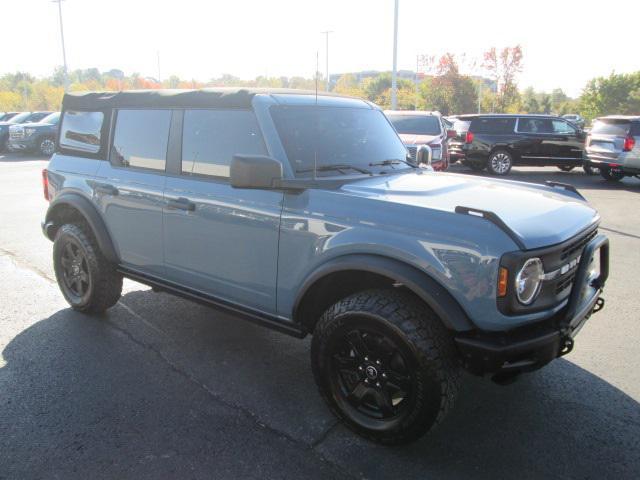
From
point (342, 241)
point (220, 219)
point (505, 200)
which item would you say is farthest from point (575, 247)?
point (220, 219)

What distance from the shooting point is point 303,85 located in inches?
213

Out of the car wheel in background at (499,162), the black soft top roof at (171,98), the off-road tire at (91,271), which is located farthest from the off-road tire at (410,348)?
the car wheel in background at (499,162)

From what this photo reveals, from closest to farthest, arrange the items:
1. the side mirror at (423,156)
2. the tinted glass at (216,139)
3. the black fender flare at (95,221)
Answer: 1. the tinted glass at (216,139)
2. the black fender flare at (95,221)
3. the side mirror at (423,156)

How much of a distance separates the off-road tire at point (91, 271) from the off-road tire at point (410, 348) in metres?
2.37

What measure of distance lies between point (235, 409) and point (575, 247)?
2.18m

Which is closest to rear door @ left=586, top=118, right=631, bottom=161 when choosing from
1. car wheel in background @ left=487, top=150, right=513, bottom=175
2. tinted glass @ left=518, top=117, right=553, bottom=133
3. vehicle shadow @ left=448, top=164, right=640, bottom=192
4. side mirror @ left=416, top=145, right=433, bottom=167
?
vehicle shadow @ left=448, top=164, right=640, bottom=192

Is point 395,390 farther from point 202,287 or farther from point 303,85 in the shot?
point 303,85

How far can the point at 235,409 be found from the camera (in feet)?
10.7

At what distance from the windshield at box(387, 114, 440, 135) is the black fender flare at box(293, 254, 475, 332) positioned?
993 centimetres

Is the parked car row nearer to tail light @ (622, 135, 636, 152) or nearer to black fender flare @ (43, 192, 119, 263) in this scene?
black fender flare @ (43, 192, 119, 263)

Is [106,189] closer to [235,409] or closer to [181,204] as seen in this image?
[181,204]

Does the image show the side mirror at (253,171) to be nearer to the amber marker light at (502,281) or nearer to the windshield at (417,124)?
the amber marker light at (502,281)

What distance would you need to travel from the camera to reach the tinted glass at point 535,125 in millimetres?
15648

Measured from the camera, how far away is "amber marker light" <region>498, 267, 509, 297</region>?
2445 mm
